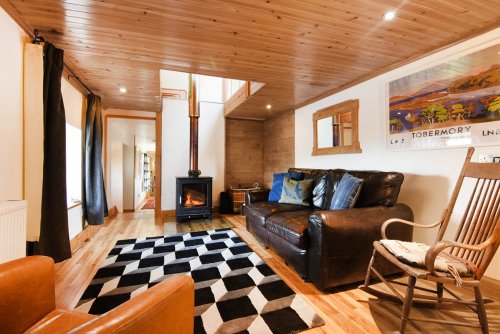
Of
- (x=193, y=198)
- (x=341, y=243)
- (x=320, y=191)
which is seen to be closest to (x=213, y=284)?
(x=341, y=243)

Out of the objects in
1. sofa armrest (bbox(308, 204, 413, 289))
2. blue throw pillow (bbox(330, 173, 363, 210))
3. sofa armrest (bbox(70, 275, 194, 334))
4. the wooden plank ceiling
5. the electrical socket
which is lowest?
sofa armrest (bbox(308, 204, 413, 289))

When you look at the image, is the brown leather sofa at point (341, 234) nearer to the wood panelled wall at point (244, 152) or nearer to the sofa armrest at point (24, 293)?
the sofa armrest at point (24, 293)

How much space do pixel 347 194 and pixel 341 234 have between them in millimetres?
560

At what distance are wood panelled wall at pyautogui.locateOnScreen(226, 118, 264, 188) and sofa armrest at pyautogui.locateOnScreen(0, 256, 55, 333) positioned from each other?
4.25m

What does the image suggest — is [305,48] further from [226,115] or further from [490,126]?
[226,115]

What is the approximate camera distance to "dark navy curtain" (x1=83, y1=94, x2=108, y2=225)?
3154 millimetres

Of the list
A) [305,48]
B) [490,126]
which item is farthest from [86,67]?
[490,126]

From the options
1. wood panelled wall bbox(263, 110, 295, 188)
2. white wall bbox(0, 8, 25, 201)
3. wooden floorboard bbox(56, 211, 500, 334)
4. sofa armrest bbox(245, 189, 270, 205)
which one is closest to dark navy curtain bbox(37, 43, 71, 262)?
white wall bbox(0, 8, 25, 201)

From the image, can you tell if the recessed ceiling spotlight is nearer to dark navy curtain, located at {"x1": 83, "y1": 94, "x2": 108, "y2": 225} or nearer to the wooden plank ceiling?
the wooden plank ceiling

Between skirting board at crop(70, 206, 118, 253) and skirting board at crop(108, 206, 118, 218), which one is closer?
skirting board at crop(70, 206, 118, 253)

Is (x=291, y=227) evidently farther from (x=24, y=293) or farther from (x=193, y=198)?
(x=193, y=198)

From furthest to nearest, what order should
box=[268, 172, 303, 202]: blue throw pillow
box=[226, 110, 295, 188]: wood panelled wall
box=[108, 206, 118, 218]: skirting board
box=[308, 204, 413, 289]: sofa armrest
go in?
1. box=[226, 110, 295, 188]: wood panelled wall
2. box=[108, 206, 118, 218]: skirting board
3. box=[268, 172, 303, 202]: blue throw pillow
4. box=[308, 204, 413, 289]: sofa armrest

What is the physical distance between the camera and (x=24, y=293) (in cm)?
89

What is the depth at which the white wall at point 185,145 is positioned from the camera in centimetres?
466
